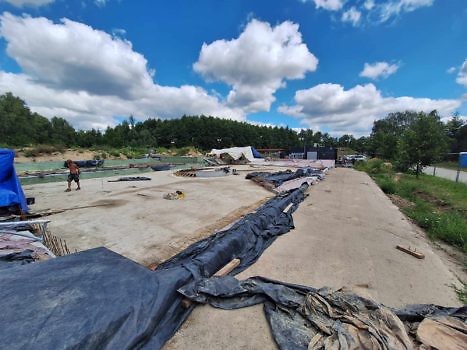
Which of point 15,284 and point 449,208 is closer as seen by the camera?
point 15,284

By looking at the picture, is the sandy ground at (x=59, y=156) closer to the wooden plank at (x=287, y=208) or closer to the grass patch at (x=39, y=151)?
the grass patch at (x=39, y=151)

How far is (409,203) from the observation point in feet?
31.0

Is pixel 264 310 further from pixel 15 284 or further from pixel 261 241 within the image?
pixel 15 284

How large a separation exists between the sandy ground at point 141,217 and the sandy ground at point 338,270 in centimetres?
172

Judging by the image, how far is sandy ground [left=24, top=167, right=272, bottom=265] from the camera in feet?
14.8

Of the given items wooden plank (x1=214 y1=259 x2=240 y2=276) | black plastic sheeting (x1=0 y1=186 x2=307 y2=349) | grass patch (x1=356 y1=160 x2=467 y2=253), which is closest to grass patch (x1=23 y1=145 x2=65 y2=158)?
black plastic sheeting (x1=0 y1=186 x2=307 y2=349)

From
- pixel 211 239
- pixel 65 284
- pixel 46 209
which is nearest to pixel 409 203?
pixel 211 239

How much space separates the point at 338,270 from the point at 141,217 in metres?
4.74

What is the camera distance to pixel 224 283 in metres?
2.96

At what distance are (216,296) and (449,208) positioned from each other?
31.4ft

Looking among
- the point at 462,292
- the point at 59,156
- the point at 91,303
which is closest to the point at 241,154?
the point at 59,156

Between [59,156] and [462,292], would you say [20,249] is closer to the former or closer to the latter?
[462,292]

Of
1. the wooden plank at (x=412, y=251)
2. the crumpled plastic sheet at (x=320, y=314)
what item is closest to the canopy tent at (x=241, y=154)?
the wooden plank at (x=412, y=251)

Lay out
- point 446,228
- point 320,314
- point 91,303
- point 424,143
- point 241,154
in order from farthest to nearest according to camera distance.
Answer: point 241,154, point 424,143, point 446,228, point 320,314, point 91,303
